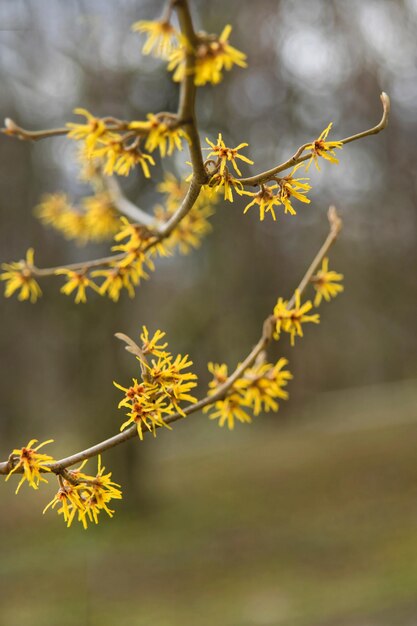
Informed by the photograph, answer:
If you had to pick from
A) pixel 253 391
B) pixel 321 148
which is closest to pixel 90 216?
pixel 253 391

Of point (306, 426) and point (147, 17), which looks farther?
point (306, 426)

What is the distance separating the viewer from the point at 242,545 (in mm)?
5355

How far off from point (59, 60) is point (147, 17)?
788mm

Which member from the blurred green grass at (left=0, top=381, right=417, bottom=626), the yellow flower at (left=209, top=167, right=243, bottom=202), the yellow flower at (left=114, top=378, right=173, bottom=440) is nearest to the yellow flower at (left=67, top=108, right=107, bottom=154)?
the yellow flower at (left=209, top=167, right=243, bottom=202)

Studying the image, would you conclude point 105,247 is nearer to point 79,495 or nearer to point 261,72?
point 261,72

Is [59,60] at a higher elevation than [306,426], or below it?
higher

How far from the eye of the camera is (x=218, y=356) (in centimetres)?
645

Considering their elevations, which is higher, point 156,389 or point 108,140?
point 108,140

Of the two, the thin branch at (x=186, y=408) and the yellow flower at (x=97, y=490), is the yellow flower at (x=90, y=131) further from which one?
the yellow flower at (x=97, y=490)

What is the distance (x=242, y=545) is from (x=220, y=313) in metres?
2.12

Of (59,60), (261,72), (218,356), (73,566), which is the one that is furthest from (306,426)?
(59,60)

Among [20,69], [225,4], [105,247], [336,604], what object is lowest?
[336,604]

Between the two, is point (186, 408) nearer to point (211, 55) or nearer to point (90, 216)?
point (211, 55)

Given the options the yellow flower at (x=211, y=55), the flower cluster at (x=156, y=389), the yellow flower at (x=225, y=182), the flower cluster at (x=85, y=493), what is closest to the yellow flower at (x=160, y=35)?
the yellow flower at (x=211, y=55)
